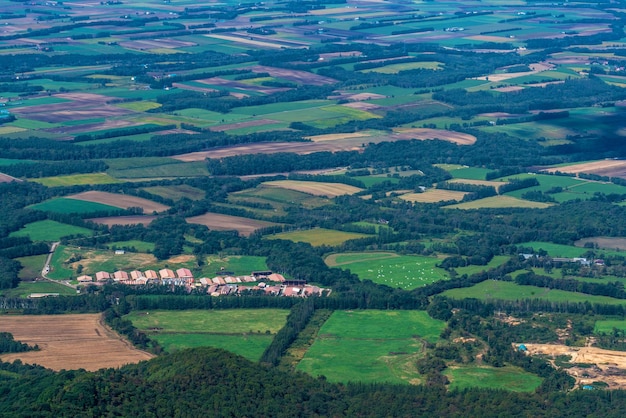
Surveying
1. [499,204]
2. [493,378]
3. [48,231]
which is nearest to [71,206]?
[48,231]

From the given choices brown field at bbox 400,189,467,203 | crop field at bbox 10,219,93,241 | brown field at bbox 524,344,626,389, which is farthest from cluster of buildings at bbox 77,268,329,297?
brown field at bbox 400,189,467,203

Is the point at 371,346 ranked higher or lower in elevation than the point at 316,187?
higher

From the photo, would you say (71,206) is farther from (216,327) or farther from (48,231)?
(216,327)

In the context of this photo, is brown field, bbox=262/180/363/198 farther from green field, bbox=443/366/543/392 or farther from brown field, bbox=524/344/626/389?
green field, bbox=443/366/543/392

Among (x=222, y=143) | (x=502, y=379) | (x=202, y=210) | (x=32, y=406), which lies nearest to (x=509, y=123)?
(x=222, y=143)

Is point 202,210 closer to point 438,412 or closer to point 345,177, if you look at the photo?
point 345,177

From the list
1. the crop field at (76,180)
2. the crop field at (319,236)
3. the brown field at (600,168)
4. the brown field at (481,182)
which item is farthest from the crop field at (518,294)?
the crop field at (76,180)
